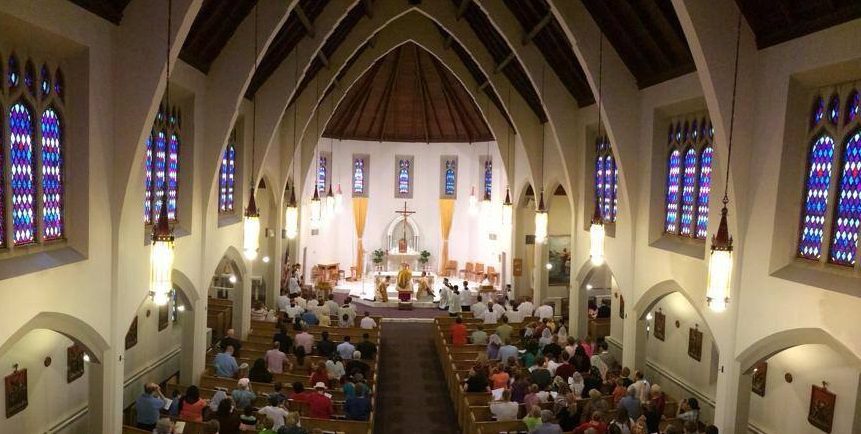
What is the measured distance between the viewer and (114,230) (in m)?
8.98

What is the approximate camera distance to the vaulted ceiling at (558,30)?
8039 mm

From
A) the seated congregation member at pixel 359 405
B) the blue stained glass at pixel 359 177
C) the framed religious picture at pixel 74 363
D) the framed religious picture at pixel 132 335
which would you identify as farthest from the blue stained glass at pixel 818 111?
the blue stained glass at pixel 359 177

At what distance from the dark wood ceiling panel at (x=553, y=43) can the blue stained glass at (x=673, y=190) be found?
3.21 m

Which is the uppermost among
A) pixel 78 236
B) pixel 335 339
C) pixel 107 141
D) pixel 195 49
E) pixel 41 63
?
pixel 195 49

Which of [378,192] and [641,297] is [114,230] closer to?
[641,297]

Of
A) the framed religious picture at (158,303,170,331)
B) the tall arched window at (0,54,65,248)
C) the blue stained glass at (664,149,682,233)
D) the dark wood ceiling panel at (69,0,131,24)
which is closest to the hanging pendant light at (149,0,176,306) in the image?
the tall arched window at (0,54,65,248)

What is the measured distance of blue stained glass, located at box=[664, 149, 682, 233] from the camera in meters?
12.3

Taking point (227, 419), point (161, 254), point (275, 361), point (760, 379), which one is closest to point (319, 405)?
point (227, 419)

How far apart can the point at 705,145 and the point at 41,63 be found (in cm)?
1088

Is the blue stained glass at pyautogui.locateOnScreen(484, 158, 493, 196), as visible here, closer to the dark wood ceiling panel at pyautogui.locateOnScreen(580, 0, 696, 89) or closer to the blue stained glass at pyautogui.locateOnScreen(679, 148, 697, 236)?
the dark wood ceiling panel at pyautogui.locateOnScreen(580, 0, 696, 89)

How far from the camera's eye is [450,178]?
94.1 ft

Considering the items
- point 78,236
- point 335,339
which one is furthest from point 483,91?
point 78,236

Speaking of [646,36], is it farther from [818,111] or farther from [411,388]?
[411,388]

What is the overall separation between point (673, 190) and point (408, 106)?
1575cm
